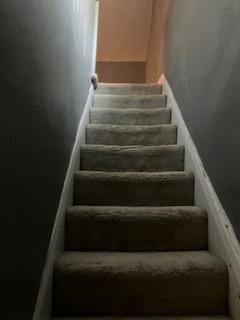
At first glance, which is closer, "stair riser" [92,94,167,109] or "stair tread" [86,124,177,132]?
"stair tread" [86,124,177,132]

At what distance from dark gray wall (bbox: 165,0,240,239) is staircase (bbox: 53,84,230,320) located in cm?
22

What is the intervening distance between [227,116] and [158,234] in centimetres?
57

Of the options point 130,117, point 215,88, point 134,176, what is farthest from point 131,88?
point 215,88

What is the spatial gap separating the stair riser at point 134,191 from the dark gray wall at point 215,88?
0.21 meters

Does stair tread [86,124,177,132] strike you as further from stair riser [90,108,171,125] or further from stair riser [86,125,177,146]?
stair riser [90,108,171,125]

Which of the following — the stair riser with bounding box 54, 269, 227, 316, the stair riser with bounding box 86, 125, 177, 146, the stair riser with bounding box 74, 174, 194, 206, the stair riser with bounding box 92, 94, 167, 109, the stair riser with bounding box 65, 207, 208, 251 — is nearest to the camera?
the stair riser with bounding box 54, 269, 227, 316

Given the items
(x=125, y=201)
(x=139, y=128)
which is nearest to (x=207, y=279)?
(x=125, y=201)

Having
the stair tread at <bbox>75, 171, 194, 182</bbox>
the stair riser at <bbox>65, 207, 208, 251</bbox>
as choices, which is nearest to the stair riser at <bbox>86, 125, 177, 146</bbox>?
the stair tread at <bbox>75, 171, 194, 182</bbox>

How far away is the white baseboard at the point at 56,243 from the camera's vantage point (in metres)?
1.00

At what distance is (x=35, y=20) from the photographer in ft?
3.21

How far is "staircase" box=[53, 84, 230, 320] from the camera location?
1.12 metres

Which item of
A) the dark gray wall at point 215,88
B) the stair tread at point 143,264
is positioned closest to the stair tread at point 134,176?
the dark gray wall at point 215,88

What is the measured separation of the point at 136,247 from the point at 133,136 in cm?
92

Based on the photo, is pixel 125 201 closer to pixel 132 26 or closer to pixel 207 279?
pixel 207 279
